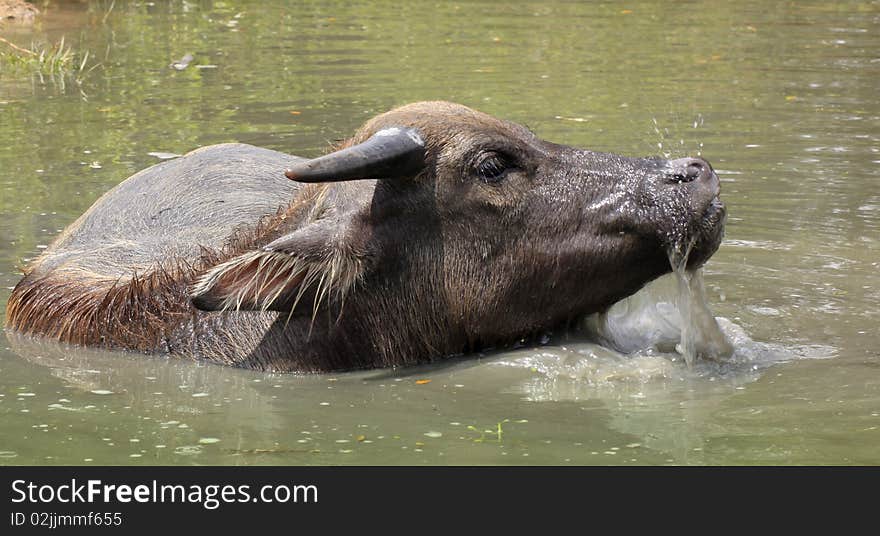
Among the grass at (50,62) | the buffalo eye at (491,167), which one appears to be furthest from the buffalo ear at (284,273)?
the grass at (50,62)

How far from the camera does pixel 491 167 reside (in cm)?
740

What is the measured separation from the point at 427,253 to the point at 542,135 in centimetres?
645

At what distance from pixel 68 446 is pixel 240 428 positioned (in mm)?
746

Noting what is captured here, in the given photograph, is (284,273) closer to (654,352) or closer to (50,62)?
(654,352)

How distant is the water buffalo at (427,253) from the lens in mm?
7207

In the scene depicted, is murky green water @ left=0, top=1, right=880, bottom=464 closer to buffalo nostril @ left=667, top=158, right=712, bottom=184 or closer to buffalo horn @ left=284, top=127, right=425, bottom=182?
buffalo nostril @ left=667, top=158, right=712, bottom=184

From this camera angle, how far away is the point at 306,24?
71.9ft

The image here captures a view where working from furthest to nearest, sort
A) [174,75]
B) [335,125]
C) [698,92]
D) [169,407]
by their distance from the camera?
[174,75], [698,92], [335,125], [169,407]

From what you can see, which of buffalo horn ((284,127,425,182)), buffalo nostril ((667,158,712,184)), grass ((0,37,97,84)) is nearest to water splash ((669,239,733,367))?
buffalo nostril ((667,158,712,184))

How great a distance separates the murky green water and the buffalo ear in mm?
458

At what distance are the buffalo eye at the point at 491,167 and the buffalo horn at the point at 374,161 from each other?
286 millimetres

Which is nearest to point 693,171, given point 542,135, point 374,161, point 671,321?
point 671,321
